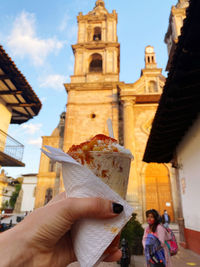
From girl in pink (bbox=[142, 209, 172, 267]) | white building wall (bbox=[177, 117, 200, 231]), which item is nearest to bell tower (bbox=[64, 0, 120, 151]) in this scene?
white building wall (bbox=[177, 117, 200, 231])

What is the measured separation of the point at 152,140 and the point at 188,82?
Answer: 2.87m

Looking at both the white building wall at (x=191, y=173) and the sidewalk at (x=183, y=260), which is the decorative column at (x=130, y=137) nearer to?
the white building wall at (x=191, y=173)

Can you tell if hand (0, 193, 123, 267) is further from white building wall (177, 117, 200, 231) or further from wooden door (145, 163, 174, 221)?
wooden door (145, 163, 174, 221)

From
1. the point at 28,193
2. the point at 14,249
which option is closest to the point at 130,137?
the point at 14,249

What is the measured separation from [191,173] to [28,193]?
36951 mm

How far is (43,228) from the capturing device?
1176mm

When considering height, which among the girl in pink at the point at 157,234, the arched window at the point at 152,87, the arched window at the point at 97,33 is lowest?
the girl in pink at the point at 157,234

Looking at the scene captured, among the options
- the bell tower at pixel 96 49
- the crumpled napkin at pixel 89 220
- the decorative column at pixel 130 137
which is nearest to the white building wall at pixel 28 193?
the bell tower at pixel 96 49

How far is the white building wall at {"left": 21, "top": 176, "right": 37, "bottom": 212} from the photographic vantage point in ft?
115

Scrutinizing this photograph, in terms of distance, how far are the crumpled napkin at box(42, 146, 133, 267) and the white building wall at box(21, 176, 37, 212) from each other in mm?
37551

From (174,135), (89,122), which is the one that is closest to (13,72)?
(174,135)

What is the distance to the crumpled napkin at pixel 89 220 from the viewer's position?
3.73 ft

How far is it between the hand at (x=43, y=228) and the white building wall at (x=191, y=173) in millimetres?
5420

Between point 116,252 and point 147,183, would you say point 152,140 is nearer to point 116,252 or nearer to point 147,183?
point 116,252
